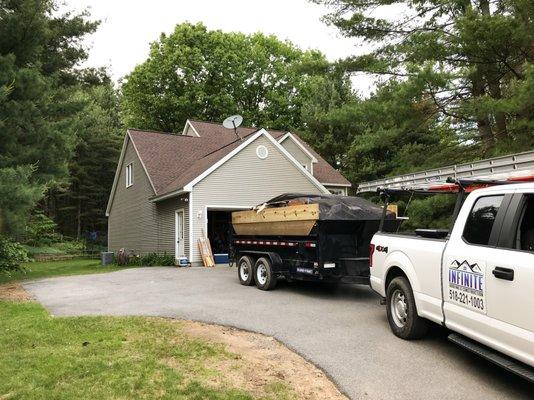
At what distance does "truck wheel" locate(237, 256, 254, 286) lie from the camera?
37.9ft

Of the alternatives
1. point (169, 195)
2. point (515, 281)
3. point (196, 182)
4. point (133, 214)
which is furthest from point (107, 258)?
point (515, 281)

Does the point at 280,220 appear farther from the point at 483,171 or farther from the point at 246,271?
the point at 483,171

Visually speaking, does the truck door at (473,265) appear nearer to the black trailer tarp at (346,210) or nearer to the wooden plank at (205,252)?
the black trailer tarp at (346,210)

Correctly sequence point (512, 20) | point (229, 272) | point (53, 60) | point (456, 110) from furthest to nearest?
point (53, 60) → point (229, 272) → point (456, 110) → point (512, 20)

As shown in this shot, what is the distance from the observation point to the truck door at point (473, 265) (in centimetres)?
469

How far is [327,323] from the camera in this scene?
7.53m

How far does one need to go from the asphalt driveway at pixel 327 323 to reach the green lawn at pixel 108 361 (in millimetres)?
1007

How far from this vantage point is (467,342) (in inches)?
202

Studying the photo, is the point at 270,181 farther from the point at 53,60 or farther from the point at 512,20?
the point at 512,20

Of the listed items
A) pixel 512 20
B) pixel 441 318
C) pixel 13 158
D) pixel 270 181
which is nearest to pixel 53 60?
pixel 13 158

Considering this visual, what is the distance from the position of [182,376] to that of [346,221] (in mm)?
5171

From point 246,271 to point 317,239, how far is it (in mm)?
3131

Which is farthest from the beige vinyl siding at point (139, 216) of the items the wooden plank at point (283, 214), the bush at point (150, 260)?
the wooden plank at point (283, 214)

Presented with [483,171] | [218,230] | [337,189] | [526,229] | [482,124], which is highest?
[482,124]
